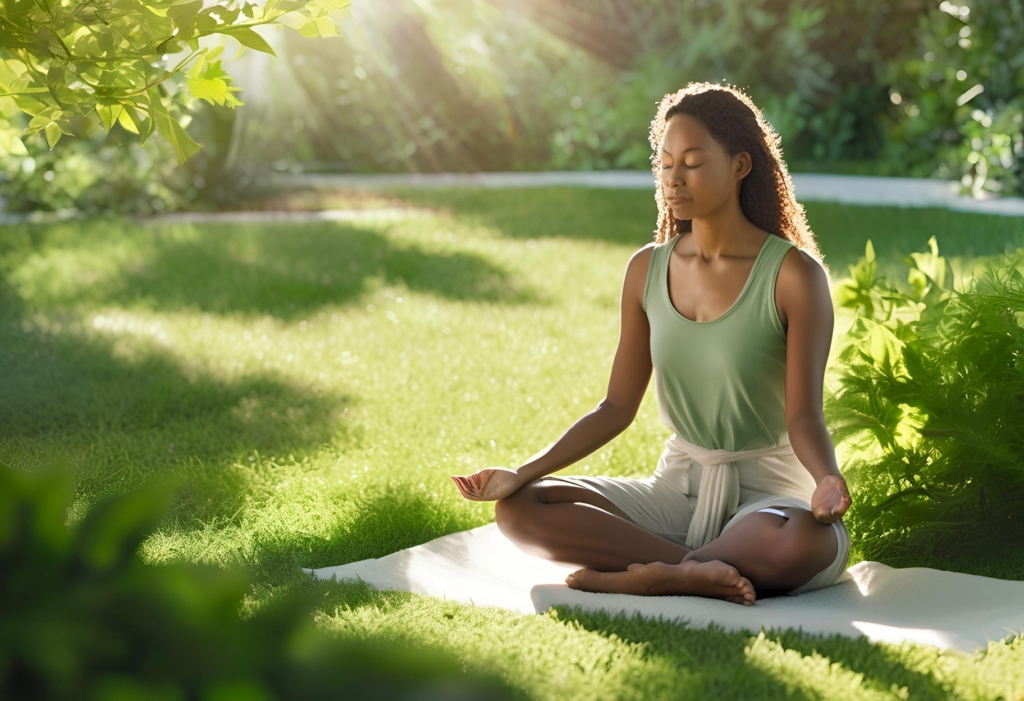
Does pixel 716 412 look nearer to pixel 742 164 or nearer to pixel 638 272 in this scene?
pixel 638 272

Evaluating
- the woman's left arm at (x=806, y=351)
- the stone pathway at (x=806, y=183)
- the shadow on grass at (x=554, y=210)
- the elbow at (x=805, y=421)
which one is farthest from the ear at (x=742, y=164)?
the stone pathway at (x=806, y=183)

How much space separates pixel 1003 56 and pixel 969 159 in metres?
1.31

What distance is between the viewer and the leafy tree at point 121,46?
7.58ft

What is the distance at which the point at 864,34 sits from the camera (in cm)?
1365

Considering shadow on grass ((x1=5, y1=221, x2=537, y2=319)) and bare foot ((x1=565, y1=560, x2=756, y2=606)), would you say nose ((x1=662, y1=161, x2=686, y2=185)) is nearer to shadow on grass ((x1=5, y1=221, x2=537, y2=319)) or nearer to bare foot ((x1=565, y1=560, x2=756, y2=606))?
bare foot ((x1=565, y1=560, x2=756, y2=606))

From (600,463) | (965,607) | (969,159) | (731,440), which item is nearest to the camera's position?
(965,607)

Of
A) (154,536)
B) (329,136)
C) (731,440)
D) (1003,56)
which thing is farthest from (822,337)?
(329,136)

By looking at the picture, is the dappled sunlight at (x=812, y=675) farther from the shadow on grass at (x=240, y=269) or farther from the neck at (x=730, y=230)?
the shadow on grass at (x=240, y=269)

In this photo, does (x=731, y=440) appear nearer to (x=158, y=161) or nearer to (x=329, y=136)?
(x=158, y=161)

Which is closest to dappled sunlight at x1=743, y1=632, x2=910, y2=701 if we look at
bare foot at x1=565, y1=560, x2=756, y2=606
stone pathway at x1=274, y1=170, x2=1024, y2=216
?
bare foot at x1=565, y1=560, x2=756, y2=606

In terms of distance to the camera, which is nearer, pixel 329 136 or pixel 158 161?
pixel 158 161

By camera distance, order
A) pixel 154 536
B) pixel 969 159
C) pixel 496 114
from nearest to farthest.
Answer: pixel 154 536 < pixel 969 159 < pixel 496 114

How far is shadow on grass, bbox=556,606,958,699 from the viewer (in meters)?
2.16

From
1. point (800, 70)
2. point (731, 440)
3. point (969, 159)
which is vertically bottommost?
point (731, 440)
